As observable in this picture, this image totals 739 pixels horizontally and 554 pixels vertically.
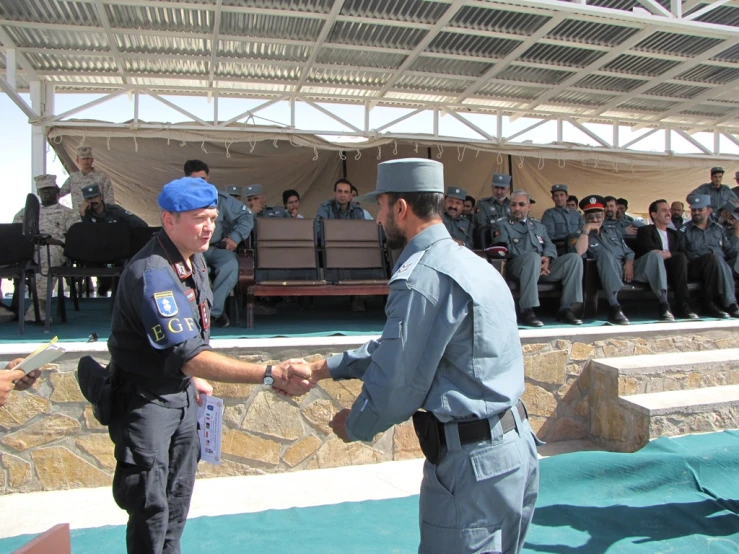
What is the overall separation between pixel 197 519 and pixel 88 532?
1.89ft

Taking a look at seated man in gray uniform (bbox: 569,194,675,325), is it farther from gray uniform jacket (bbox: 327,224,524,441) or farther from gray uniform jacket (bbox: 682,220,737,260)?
gray uniform jacket (bbox: 327,224,524,441)

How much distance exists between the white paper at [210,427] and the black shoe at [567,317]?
4293mm

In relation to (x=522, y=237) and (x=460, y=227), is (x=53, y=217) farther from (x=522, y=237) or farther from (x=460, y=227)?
Result: (x=522, y=237)

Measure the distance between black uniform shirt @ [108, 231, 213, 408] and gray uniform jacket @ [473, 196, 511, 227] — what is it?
17.6ft

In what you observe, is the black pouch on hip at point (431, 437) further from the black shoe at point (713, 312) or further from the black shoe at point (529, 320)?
the black shoe at point (713, 312)

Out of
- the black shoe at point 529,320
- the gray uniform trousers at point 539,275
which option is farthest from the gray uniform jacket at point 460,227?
the black shoe at point 529,320

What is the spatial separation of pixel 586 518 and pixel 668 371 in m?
1.89

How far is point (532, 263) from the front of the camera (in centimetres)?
580

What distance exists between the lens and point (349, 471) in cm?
414

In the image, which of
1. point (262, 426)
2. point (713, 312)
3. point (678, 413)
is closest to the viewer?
point (262, 426)

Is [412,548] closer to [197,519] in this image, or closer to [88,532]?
[197,519]

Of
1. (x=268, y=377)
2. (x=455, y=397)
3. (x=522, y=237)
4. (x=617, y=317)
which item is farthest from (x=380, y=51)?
(x=455, y=397)

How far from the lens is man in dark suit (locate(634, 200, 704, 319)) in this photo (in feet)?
21.0

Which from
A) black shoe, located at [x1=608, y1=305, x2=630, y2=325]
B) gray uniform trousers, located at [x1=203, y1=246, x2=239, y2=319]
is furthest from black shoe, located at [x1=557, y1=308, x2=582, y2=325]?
gray uniform trousers, located at [x1=203, y1=246, x2=239, y2=319]
